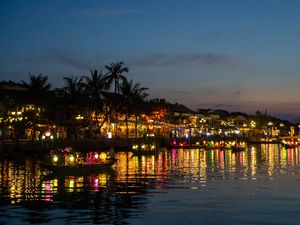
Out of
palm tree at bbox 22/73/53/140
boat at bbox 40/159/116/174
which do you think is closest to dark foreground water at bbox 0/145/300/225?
boat at bbox 40/159/116/174

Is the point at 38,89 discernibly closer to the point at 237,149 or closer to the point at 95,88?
the point at 95,88

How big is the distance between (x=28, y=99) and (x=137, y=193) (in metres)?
59.6

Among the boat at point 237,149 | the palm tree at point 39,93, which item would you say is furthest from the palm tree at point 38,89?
the boat at point 237,149

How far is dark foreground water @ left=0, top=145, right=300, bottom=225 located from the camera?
76.2 feet

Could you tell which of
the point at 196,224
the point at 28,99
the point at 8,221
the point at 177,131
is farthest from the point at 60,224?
the point at 177,131

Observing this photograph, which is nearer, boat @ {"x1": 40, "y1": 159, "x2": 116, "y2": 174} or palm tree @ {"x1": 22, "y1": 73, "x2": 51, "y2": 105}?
boat @ {"x1": 40, "y1": 159, "x2": 116, "y2": 174}

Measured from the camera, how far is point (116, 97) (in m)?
95.4

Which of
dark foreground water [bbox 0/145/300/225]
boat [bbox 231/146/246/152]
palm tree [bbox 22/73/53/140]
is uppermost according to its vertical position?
palm tree [bbox 22/73/53/140]

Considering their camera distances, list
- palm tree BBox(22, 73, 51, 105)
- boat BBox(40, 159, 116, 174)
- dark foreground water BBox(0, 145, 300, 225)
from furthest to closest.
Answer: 1. palm tree BBox(22, 73, 51, 105)
2. boat BBox(40, 159, 116, 174)
3. dark foreground water BBox(0, 145, 300, 225)

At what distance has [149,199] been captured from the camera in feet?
94.1

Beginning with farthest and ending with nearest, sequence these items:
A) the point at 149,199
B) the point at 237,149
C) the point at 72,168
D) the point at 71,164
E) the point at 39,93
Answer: the point at 237,149 → the point at 39,93 → the point at 71,164 → the point at 72,168 → the point at 149,199

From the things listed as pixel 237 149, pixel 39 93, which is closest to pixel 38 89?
pixel 39 93

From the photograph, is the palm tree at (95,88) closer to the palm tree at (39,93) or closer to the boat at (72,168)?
the palm tree at (39,93)

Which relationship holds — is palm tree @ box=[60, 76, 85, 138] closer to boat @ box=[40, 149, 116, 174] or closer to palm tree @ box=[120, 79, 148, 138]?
palm tree @ box=[120, 79, 148, 138]
